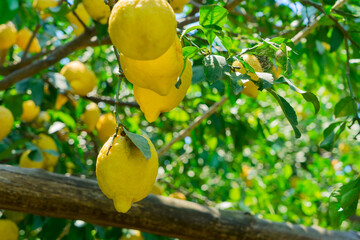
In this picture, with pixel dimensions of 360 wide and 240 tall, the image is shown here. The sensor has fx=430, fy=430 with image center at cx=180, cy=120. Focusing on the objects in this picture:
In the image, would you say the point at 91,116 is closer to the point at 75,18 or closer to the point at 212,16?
the point at 75,18

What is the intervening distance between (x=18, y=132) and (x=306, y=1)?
1.39m

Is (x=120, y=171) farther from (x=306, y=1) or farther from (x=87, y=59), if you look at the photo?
(x=87, y=59)

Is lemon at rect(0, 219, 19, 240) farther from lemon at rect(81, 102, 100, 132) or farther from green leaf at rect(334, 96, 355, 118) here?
green leaf at rect(334, 96, 355, 118)

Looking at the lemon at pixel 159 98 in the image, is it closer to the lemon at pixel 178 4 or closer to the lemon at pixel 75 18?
the lemon at pixel 178 4

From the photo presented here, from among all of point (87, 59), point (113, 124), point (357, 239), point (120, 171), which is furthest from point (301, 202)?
point (120, 171)

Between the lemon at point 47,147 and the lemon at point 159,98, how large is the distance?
101 centimetres

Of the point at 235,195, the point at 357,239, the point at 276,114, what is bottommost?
the point at 276,114

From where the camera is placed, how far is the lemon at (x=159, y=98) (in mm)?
720

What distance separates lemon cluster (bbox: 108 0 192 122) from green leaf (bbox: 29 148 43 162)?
35.2 inches

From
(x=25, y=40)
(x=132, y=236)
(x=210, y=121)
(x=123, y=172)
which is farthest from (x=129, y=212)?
(x=25, y=40)

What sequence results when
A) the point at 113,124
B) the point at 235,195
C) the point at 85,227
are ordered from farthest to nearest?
Answer: 1. the point at 235,195
2. the point at 113,124
3. the point at 85,227

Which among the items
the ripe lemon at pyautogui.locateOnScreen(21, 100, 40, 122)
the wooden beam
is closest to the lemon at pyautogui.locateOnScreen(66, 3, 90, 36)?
the ripe lemon at pyautogui.locateOnScreen(21, 100, 40, 122)

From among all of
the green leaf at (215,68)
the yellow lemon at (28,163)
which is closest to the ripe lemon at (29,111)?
the yellow lemon at (28,163)

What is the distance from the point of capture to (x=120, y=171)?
0.70 m
